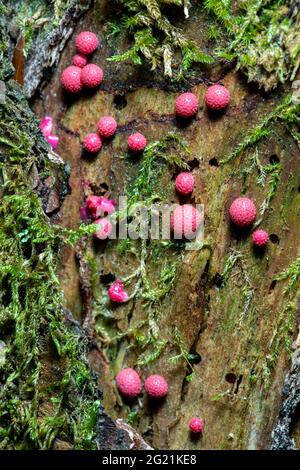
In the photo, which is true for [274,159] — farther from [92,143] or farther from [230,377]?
[230,377]

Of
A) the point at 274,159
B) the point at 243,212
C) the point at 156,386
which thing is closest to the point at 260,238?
the point at 243,212

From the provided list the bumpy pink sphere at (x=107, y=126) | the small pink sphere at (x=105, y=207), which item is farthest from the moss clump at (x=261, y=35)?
the small pink sphere at (x=105, y=207)

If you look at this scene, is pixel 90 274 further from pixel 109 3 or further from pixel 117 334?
pixel 109 3

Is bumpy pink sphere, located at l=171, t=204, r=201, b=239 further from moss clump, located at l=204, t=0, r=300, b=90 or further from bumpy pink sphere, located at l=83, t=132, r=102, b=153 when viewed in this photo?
moss clump, located at l=204, t=0, r=300, b=90

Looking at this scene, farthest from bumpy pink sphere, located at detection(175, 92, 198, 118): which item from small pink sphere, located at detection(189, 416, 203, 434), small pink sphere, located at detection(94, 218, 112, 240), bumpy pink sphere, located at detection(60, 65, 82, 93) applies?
small pink sphere, located at detection(189, 416, 203, 434)
